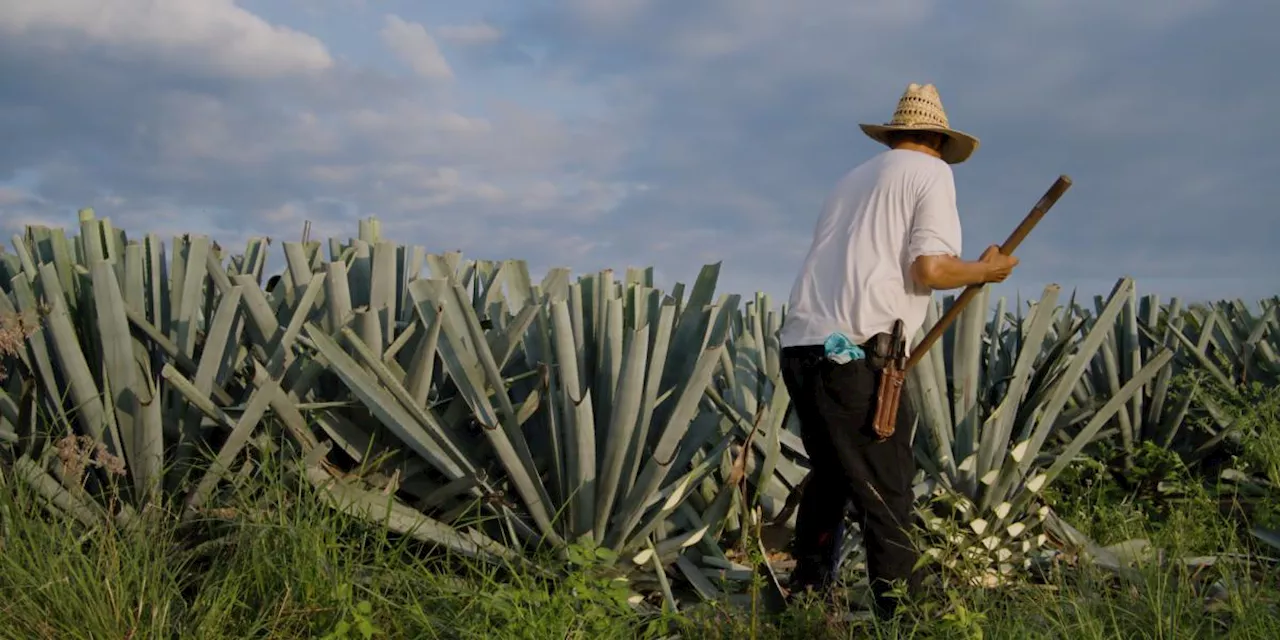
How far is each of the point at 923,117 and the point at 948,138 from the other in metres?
0.22

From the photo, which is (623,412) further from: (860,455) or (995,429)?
(995,429)

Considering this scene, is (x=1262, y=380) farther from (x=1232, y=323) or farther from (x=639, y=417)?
(x=639, y=417)

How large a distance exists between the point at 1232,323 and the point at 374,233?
16.3 feet

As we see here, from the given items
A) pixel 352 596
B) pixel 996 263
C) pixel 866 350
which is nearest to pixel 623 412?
pixel 866 350

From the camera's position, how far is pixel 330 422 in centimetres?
366

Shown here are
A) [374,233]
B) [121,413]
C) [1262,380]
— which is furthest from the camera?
[1262,380]

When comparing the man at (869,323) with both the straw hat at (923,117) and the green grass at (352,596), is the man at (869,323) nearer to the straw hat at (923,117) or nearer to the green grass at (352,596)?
the straw hat at (923,117)

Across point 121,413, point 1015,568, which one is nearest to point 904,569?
point 1015,568

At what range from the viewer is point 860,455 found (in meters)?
3.56

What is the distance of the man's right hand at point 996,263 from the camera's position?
3.56m

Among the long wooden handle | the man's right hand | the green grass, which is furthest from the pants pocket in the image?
the green grass

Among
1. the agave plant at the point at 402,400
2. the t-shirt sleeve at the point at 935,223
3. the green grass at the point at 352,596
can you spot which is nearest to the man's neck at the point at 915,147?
the t-shirt sleeve at the point at 935,223

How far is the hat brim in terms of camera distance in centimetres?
372

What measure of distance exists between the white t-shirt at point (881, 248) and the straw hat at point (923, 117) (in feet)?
0.35
